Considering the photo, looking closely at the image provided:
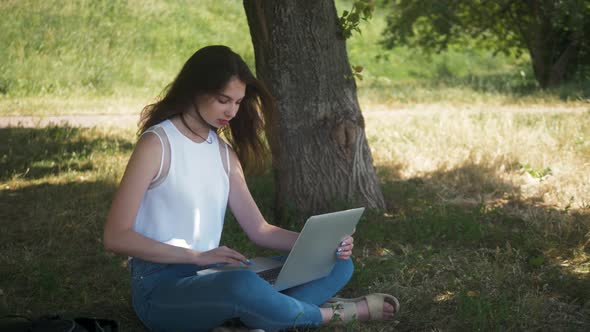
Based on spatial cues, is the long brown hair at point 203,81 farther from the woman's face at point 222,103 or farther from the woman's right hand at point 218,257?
the woman's right hand at point 218,257

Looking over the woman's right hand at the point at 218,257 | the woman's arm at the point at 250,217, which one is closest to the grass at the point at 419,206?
the woman's arm at the point at 250,217

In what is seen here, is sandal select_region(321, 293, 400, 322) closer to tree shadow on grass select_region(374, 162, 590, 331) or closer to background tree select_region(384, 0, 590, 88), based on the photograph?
tree shadow on grass select_region(374, 162, 590, 331)

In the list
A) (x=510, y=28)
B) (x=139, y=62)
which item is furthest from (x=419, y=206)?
(x=139, y=62)

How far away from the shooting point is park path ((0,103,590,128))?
10.5 metres

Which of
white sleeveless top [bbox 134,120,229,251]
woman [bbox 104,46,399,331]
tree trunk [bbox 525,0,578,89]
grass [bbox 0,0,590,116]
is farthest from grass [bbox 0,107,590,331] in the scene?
tree trunk [bbox 525,0,578,89]

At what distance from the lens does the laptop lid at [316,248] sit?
11.3 ft

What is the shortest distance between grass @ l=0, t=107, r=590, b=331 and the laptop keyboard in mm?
466

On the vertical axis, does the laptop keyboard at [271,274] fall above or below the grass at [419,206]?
above

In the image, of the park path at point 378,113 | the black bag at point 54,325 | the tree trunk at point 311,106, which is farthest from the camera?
the park path at point 378,113

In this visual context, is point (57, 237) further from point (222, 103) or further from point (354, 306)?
point (354, 306)

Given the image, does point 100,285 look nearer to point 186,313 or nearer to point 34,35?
point 186,313

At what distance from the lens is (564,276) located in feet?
15.1

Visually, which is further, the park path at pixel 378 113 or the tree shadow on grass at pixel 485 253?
the park path at pixel 378 113

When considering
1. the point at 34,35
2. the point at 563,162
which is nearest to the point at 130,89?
the point at 34,35
